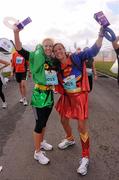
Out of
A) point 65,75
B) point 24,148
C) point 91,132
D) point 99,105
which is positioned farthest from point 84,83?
point 99,105

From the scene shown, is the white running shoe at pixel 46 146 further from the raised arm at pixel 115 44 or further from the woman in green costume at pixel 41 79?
the raised arm at pixel 115 44

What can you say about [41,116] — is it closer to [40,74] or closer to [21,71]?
[40,74]

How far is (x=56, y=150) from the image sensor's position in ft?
20.6

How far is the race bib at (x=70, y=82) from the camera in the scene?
5.38 meters

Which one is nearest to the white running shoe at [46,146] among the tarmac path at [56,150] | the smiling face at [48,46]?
the tarmac path at [56,150]

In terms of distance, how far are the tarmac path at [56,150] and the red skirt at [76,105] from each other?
71 centimetres

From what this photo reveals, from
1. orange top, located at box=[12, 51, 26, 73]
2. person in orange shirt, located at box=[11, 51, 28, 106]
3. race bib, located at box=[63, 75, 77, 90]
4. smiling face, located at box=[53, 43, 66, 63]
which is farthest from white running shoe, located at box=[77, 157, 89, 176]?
orange top, located at box=[12, 51, 26, 73]

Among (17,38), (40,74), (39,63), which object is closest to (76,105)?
(40,74)

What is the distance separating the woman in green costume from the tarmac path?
11.5 inches

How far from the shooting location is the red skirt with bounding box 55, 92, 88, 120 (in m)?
5.46

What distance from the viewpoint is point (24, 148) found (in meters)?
6.44

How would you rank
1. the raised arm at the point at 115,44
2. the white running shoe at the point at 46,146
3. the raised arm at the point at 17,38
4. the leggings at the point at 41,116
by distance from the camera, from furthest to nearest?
the white running shoe at the point at 46,146 < the leggings at the point at 41,116 < the raised arm at the point at 17,38 < the raised arm at the point at 115,44

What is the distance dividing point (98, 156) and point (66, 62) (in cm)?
157

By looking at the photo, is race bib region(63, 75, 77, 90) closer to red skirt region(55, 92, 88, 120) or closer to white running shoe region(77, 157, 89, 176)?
red skirt region(55, 92, 88, 120)
